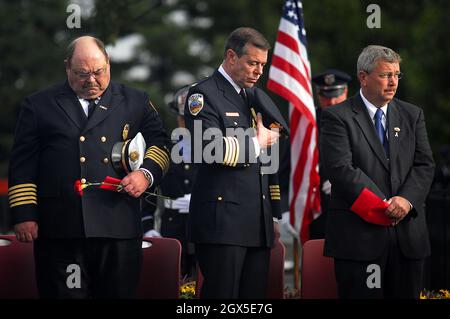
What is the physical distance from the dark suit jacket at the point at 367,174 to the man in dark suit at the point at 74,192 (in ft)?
3.66

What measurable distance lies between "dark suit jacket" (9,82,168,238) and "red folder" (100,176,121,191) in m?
0.05

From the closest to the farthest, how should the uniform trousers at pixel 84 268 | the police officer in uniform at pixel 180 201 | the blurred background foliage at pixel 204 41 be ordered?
the uniform trousers at pixel 84 268 < the police officer in uniform at pixel 180 201 < the blurred background foliage at pixel 204 41

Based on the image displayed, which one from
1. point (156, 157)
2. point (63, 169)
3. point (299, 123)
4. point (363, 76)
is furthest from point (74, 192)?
point (299, 123)

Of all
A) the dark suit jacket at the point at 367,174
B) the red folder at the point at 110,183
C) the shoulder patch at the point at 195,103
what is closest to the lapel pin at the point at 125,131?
the red folder at the point at 110,183

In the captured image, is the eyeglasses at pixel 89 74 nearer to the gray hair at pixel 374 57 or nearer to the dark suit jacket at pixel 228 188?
the dark suit jacket at pixel 228 188

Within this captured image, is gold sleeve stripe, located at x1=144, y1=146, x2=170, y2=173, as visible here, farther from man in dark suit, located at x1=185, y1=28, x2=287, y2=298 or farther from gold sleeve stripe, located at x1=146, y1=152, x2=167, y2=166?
man in dark suit, located at x1=185, y1=28, x2=287, y2=298

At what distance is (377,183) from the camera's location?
5.62 meters

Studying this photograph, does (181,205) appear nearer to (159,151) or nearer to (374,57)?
(159,151)

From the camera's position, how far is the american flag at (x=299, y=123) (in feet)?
29.7

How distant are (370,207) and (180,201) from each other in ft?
10.3

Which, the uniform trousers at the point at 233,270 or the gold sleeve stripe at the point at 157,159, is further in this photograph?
the gold sleeve stripe at the point at 157,159

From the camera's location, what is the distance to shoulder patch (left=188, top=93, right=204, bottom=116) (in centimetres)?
562

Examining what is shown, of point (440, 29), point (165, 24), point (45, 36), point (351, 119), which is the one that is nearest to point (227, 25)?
point (165, 24)
